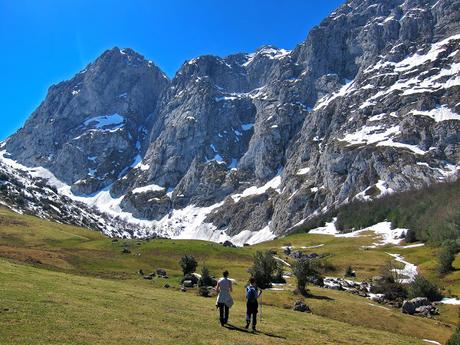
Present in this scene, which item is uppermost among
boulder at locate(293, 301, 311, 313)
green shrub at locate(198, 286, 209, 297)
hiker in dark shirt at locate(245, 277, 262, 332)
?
hiker in dark shirt at locate(245, 277, 262, 332)

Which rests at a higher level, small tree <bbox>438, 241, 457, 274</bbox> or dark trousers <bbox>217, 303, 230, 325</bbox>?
small tree <bbox>438, 241, 457, 274</bbox>

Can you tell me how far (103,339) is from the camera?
26344 millimetres

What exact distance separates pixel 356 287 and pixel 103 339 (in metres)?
83.4

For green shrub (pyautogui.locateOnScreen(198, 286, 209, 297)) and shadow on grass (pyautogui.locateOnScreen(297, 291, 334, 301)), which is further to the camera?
shadow on grass (pyautogui.locateOnScreen(297, 291, 334, 301))

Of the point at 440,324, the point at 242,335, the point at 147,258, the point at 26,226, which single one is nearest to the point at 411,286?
the point at 440,324

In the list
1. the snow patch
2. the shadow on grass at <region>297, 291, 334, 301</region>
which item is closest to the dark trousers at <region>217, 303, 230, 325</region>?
the shadow on grass at <region>297, 291, 334, 301</region>

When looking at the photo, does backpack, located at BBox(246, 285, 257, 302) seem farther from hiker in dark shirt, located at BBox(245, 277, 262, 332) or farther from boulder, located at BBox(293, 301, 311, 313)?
boulder, located at BBox(293, 301, 311, 313)

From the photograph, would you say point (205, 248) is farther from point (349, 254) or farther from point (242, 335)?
point (242, 335)

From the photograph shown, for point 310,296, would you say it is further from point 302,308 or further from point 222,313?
point 222,313

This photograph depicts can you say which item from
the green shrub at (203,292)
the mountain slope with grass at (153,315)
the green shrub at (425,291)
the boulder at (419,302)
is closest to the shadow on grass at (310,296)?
the mountain slope with grass at (153,315)

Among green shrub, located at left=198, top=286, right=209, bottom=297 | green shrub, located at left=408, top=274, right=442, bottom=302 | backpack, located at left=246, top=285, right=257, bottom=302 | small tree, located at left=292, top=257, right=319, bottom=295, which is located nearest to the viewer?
backpack, located at left=246, top=285, right=257, bottom=302

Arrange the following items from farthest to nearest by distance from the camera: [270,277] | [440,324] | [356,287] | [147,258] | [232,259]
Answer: [232,259] → [147,258] → [356,287] → [270,277] → [440,324]

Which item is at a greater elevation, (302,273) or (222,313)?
(302,273)

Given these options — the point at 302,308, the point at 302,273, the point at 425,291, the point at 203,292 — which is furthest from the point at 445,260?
the point at 203,292
